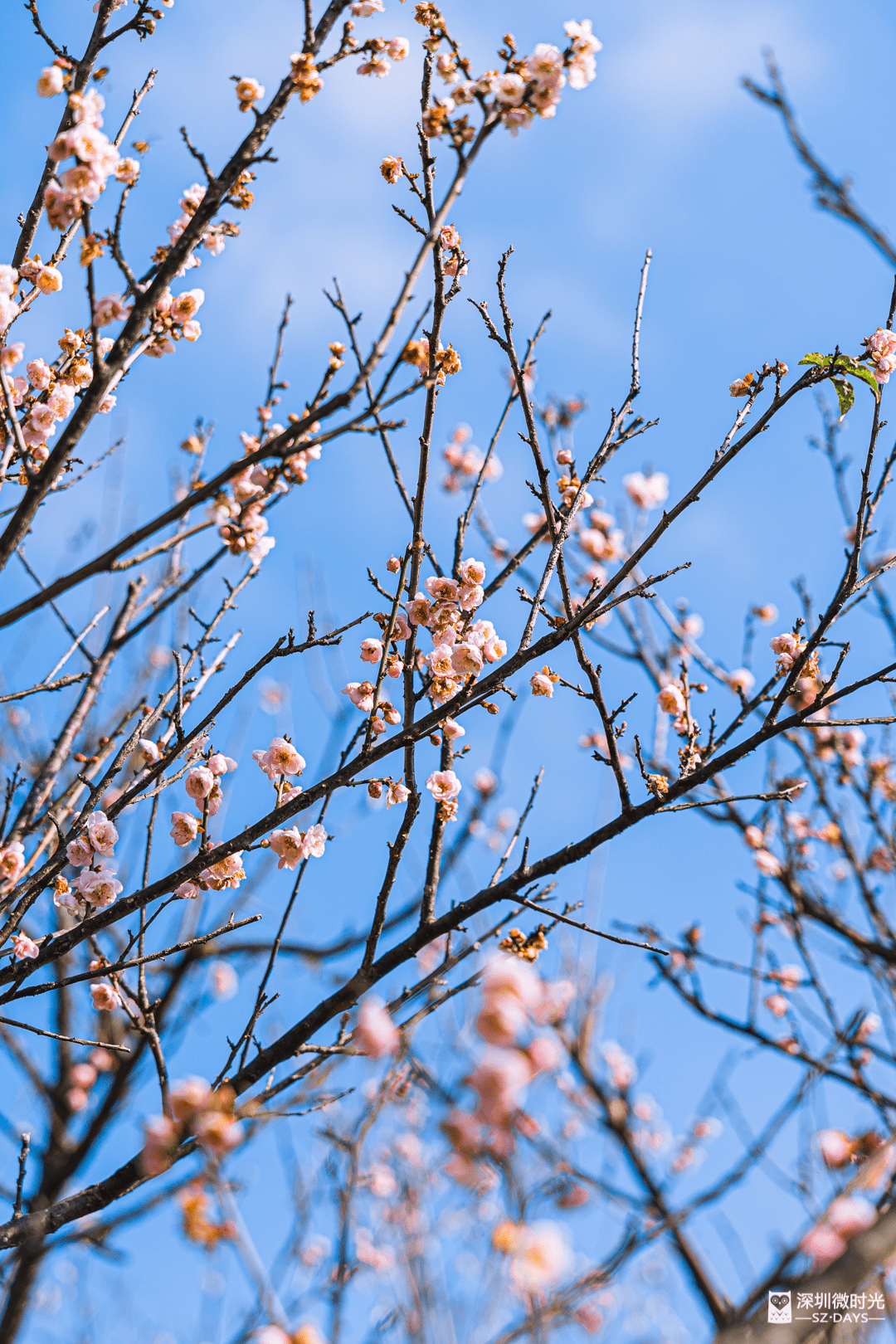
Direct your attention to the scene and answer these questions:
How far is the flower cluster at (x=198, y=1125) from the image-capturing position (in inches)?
70.1

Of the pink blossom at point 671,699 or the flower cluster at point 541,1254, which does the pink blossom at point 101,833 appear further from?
the pink blossom at point 671,699

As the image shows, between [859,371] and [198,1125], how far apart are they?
9.89 feet

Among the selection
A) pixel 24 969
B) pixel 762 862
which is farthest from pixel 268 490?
pixel 762 862

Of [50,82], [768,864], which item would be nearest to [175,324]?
[50,82]

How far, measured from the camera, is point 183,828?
326 cm

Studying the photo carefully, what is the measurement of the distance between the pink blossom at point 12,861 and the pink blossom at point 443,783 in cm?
147

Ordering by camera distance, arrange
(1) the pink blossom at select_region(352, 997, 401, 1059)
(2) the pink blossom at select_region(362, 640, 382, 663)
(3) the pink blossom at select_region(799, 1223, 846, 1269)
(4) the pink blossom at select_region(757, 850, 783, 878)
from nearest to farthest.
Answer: (1) the pink blossom at select_region(352, 997, 401, 1059) < (3) the pink blossom at select_region(799, 1223, 846, 1269) < (2) the pink blossom at select_region(362, 640, 382, 663) < (4) the pink blossom at select_region(757, 850, 783, 878)

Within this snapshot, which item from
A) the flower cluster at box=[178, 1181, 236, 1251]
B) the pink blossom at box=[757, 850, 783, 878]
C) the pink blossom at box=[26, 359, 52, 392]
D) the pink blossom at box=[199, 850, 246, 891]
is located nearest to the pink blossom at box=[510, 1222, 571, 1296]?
the flower cluster at box=[178, 1181, 236, 1251]

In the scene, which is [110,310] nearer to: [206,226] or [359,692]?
[206,226]

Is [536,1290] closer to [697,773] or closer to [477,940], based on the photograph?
[477,940]

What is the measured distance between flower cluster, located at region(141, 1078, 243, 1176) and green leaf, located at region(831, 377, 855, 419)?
290 cm

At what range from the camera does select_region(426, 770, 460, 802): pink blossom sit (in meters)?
3.03

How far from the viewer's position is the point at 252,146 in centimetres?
253

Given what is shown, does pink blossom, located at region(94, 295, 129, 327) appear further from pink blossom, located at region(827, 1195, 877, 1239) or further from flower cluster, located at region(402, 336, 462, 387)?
pink blossom, located at region(827, 1195, 877, 1239)
